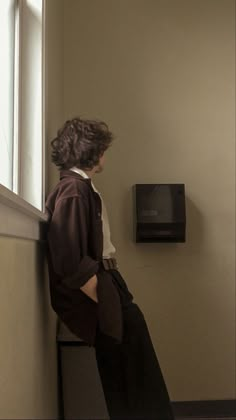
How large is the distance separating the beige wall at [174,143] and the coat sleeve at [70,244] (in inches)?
44.7

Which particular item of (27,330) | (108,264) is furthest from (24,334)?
(108,264)

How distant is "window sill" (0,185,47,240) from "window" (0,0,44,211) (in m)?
0.22

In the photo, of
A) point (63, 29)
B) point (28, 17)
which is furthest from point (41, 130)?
point (63, 29)

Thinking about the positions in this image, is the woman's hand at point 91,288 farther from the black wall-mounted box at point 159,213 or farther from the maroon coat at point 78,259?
the black wall-mounted box at point 159,213

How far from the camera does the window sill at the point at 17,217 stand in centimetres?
101

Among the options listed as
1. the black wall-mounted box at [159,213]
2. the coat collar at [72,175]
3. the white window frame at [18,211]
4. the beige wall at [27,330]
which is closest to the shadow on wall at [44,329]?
the beige wall at [27,330]

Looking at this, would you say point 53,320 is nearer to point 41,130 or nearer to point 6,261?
point 41,130

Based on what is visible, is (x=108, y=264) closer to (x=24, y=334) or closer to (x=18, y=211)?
(x=24, y=334)

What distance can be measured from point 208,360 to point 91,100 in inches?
66.3

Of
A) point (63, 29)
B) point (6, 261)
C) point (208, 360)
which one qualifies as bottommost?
point (208, 360)

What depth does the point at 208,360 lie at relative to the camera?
2842mm

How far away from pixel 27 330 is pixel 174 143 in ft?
6.00

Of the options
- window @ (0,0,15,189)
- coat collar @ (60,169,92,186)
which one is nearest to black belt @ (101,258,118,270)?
coat collar @ (60,169,92,186)

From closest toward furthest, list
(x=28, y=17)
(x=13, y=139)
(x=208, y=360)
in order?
(x=13, y=139)
(x=28, y=17)
(x=208, y=360)
